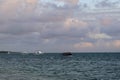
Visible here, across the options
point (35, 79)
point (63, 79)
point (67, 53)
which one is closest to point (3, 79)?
point (35, 79)

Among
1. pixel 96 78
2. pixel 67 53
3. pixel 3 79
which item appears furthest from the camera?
pixel 67 53

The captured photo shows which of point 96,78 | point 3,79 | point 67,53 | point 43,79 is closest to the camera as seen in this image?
point 3,79

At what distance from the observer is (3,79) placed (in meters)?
46.3

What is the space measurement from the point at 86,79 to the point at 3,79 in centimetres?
1420

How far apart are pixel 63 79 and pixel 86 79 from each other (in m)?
4.14

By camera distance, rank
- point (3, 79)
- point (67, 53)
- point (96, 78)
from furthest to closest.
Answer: point (67, 53) → point (96, 78) → point (3, 79)

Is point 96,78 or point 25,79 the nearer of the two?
point 25,79

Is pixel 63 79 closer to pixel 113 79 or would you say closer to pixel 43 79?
pixel 43 79

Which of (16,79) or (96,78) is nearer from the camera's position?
(16,79)

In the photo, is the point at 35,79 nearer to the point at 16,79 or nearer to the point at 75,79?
the point at 16,79

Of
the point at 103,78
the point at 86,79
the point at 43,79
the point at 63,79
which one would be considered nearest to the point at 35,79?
the point at 43,79

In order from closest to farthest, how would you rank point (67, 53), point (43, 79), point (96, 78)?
point (43, 79) < point (96, 78) < point (67, 53)

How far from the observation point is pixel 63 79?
50625mm

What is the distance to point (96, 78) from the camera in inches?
2114
